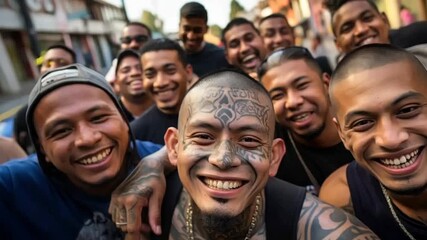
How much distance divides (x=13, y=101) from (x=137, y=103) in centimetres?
1461

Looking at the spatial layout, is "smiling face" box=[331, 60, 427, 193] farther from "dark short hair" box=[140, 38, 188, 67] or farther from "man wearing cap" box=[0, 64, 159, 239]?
"dark short hair" box=[140, 38, 188, 67]

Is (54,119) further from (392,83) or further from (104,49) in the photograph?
(104,49)

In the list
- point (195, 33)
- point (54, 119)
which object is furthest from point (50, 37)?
point (54, 119)

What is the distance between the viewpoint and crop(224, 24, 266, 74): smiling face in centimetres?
496

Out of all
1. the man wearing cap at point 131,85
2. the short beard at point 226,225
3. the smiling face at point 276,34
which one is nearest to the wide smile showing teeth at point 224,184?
the short beard at point 226,225

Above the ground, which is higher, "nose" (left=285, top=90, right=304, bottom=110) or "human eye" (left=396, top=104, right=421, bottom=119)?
"human eye" (left=396, top=104, right=421, bottom=119)

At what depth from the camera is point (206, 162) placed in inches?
76.1

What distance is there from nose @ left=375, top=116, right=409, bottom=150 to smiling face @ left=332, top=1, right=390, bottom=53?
2068 mm

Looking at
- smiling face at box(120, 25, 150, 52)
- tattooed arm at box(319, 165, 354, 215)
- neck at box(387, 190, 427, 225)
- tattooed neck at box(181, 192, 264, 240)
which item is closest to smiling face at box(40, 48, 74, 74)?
smiling face at box(120, 25, 150, 52)

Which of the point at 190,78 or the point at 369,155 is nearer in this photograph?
the point at 369,155

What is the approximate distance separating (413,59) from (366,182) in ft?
2.40

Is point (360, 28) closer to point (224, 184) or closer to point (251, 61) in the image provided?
point (251, 61)

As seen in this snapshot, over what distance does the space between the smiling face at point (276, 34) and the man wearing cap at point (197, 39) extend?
0.72 m

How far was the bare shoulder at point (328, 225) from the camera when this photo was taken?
71.2 inches
